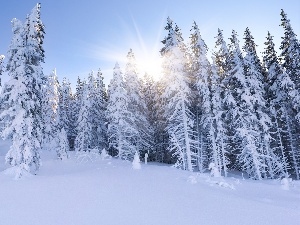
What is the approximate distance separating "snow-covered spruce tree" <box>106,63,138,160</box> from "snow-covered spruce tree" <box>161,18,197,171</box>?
7.18m

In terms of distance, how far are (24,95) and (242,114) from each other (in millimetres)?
21773

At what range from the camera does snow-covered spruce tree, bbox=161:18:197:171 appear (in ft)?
110

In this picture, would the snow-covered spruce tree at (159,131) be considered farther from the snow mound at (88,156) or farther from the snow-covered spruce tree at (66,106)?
the snow-covered spruce tree at (66,106)

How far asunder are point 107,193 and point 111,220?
373cm

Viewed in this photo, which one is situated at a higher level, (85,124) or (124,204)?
(85,124)

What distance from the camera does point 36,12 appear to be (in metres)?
25.8

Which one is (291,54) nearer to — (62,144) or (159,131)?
(159,131)

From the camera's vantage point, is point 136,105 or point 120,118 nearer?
point 120,118

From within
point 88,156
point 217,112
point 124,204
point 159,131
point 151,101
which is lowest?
point 124,204

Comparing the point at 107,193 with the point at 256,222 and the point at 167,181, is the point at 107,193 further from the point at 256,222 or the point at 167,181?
the point at 256,222

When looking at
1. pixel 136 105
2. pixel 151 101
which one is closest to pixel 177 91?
pixel 136 105

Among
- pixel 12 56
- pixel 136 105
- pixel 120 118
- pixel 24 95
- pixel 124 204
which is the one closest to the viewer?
pixel 124 204

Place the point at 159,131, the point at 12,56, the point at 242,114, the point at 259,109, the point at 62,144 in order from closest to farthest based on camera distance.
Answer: the point at 12,56
the point at 242,114
the point at 259,109
the point at 62,144
the point at 159,131

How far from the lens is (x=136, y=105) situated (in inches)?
1756
